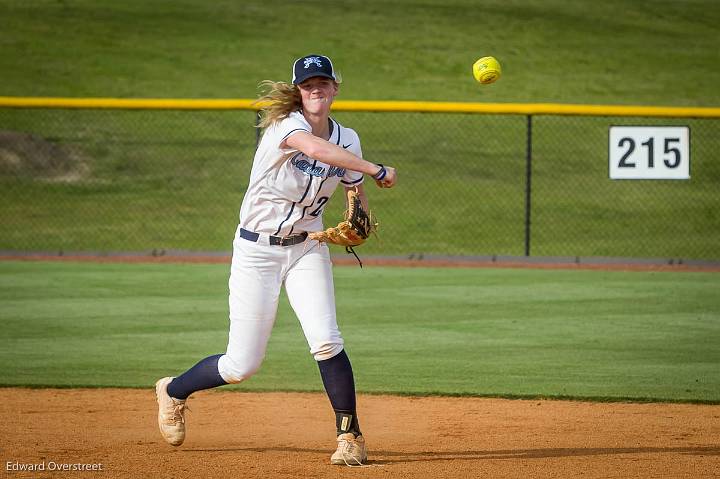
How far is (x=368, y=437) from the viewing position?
6.77 meters

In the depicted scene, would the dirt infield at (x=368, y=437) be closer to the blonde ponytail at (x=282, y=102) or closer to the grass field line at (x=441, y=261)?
the blonde ponytail at (x=282, y=102)

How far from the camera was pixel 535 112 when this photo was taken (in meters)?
16.2

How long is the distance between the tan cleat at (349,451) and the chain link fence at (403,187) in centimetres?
1288

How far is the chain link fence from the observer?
20.2 metres

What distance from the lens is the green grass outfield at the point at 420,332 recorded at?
28.2ft

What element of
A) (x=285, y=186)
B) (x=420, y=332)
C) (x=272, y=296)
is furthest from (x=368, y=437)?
(x=420, y=332)

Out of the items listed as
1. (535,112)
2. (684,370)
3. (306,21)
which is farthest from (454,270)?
(306,21)

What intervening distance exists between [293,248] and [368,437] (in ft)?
4.78

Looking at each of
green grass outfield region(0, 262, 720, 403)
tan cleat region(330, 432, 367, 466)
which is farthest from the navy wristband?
green grass outfield region(0, 262, 720, 403)

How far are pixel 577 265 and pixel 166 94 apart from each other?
1488 cm

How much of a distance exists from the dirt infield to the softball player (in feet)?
1.57

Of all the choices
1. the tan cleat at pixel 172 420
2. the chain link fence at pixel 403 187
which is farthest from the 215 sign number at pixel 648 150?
the tan cleat at pixel 172 420

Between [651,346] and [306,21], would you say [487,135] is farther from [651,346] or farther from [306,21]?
[651,346]

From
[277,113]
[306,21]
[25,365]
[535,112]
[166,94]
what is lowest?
[25,365]
